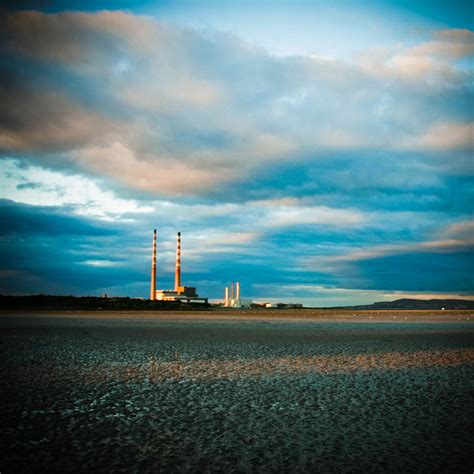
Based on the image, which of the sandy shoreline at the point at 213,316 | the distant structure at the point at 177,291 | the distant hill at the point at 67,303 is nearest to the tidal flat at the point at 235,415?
the sandy shoreline at the point at 213,316

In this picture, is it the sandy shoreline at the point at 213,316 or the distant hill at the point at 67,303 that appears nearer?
the sandy shoreline at the point at 213,316

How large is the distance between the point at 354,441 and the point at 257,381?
3461mm

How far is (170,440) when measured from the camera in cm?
459

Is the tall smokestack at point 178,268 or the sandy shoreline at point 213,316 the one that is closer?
the sandy shoreline at point 213,316

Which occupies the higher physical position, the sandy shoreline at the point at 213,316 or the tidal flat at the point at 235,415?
the tidal flat at the point at 235,415

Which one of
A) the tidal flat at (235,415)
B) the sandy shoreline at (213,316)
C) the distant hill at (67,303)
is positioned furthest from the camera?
the distant hill at (67,303)

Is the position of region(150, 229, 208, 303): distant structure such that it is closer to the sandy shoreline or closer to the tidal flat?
the sandy shoreline

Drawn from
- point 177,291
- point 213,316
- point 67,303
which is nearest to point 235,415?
point 213,316

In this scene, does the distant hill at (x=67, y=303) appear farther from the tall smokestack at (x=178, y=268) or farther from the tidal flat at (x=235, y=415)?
the tidal flat at (x=235, y=415)

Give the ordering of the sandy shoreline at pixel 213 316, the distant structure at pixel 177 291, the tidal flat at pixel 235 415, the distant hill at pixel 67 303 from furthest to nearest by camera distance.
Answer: the distant structure at pixel 177 291, the distant hill at pixel 67 303, the sandy shoreline at pixel 213 316, the tidal flat at pixel 235 415

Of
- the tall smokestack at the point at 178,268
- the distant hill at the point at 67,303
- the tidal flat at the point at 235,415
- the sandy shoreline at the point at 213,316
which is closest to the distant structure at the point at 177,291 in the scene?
the tall smokestack at the point at 178,268

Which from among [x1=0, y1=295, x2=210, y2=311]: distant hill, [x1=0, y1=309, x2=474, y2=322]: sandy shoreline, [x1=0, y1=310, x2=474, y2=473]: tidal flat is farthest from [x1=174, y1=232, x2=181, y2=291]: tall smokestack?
[x1=0, y1=310, x2=474, y2=473]: tidal flat

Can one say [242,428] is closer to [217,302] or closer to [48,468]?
[48,468]

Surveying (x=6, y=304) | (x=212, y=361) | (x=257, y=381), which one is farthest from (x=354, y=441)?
(x=6, y=304)
